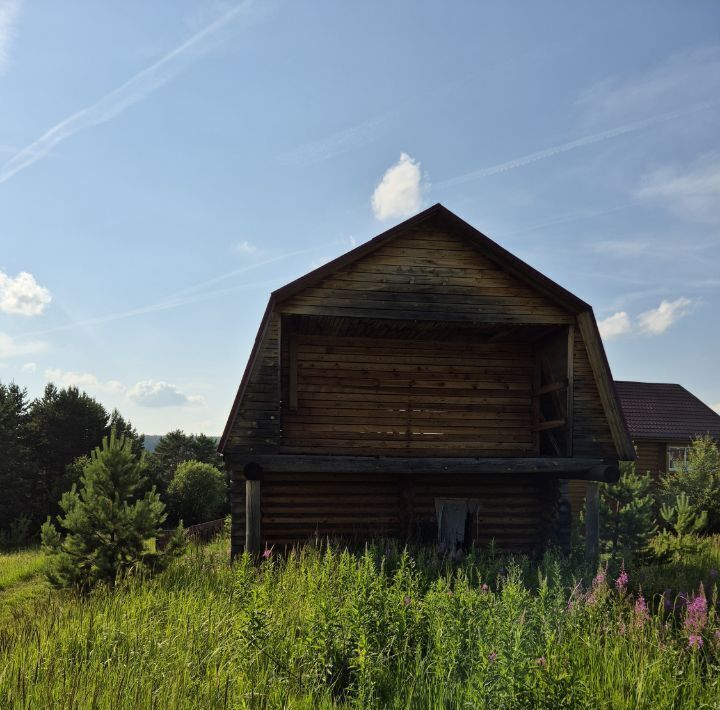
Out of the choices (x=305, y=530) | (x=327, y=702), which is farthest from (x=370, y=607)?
(x=305, y=530)

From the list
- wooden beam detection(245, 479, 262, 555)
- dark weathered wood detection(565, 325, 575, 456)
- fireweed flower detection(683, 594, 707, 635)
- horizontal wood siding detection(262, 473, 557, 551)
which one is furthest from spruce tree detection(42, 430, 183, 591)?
dark weathered wood detection(565, 325, 575, 456)

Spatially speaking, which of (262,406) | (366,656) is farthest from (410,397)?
(366,656)

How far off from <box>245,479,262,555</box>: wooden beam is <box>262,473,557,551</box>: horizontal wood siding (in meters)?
1.98

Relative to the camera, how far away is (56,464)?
27.9 metres

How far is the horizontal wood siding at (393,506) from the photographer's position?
13.6m

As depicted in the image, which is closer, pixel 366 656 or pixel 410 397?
pixel 366 656

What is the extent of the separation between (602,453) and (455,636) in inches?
337

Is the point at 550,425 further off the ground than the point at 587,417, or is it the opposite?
the point at 587,417

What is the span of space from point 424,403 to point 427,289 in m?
3.06

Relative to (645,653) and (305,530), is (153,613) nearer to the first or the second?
(645,653)

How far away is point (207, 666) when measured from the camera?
187 inches

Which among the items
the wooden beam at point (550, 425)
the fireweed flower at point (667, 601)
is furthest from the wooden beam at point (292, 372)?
the fireweed flower at point (667, 601)

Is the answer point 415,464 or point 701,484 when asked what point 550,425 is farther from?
point 701,484

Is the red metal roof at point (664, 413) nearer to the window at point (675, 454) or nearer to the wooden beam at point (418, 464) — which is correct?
the window at point (675, 454)
